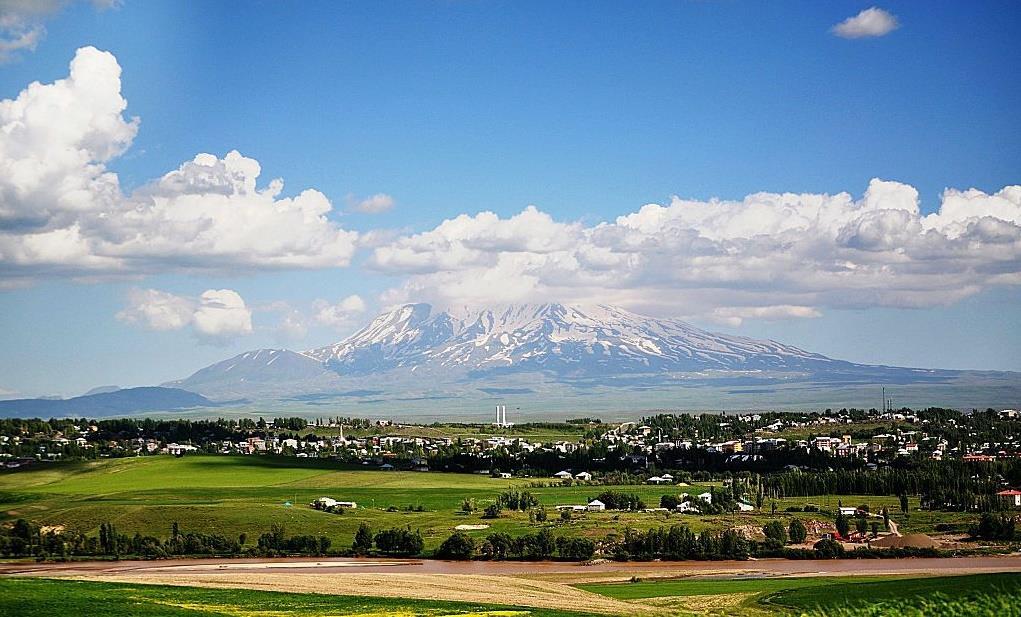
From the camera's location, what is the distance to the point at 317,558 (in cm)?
8275

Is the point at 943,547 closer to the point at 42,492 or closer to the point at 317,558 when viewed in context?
the point at 317,558

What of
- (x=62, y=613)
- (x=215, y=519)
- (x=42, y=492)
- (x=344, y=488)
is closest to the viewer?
(x=62, y=613)

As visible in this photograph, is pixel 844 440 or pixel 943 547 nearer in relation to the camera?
pixel 943 547

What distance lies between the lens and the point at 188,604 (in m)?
36.2

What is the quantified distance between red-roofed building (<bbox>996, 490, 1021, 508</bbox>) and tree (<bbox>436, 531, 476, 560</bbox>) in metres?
50.5

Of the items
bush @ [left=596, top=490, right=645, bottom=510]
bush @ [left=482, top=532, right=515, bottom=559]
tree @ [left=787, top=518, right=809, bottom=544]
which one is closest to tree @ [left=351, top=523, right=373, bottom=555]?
bush @ [left=482, top=532, right=515, bottom=559]

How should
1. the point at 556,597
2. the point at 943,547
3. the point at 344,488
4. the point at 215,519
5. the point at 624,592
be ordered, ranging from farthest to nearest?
the point at 344,488 < the point at 215,519 < the point at 943,547 < the point at 624,592 < the point at 556,597

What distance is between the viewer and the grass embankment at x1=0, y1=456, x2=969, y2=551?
92819mm

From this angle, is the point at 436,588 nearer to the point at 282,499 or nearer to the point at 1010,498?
the point at 282,499

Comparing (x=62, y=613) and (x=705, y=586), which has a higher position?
(x=62, y=613)

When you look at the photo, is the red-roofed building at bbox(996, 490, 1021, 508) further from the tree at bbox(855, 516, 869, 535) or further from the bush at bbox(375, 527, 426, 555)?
the bush at bbox(375, 527, 426, 555)

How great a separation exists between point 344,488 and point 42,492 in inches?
1269

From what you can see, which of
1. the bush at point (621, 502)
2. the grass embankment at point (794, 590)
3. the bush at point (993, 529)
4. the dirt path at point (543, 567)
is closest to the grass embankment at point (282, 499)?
the bush at point (621, 502)

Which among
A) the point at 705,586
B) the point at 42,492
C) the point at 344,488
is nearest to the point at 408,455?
the point at 344,488
